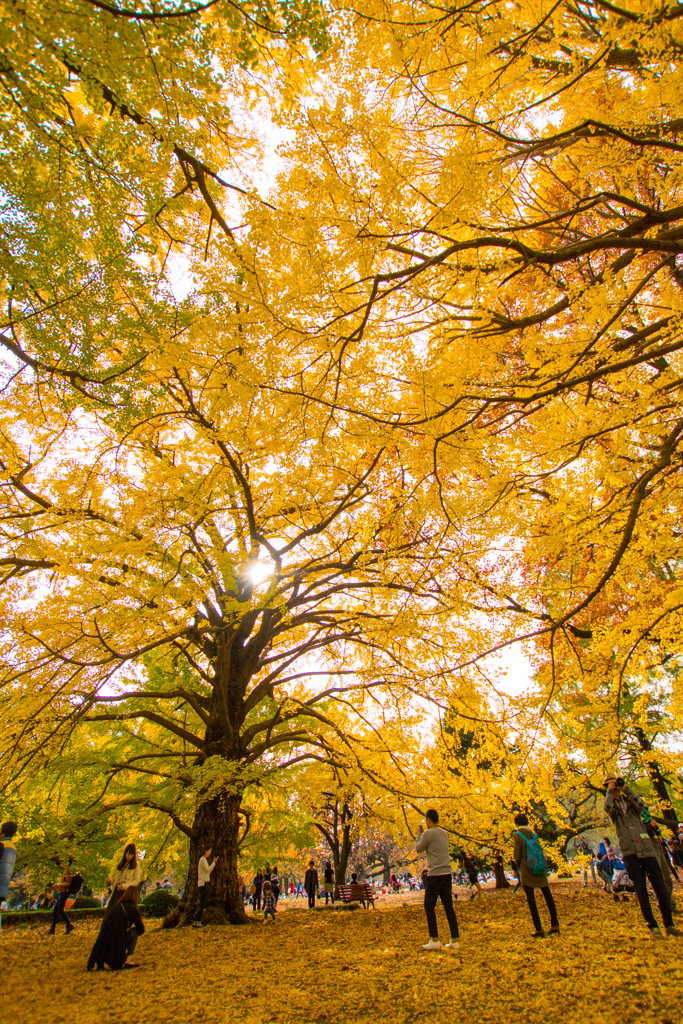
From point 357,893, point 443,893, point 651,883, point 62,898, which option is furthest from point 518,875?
point 62,898

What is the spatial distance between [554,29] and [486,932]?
8.64 metres

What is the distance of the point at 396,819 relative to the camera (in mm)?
8617

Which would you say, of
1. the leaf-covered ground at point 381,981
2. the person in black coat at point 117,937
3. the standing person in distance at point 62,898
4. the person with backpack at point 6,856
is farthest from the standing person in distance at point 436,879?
the standing person in distance at point 62,898

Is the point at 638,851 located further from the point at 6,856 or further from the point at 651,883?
the point at 6,856

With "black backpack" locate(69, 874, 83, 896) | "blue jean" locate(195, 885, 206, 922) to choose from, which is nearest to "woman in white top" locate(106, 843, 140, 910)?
"blue jean" locate(195, 885, 206, 922)

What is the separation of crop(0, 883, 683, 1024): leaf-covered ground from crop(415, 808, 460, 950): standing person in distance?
0.64 ft

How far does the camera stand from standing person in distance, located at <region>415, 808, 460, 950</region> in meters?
4.59

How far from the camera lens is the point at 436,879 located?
183 inches

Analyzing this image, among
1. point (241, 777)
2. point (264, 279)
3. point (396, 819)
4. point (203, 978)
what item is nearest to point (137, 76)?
A: point (264, 279)

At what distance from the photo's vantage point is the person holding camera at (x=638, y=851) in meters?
4.16

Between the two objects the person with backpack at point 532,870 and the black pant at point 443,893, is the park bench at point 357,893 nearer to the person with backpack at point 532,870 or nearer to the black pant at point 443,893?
the person with backpack at point 532,870

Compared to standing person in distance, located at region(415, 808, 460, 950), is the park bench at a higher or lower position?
lower

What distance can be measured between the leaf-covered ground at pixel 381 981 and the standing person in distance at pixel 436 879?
19 cm

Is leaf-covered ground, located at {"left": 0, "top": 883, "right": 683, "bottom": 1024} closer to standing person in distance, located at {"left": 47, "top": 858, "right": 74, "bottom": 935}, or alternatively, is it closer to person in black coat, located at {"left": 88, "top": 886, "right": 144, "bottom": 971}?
person in black coat, located at {"left": 88, "top": 886, "right": 144, "bottom": 971}
